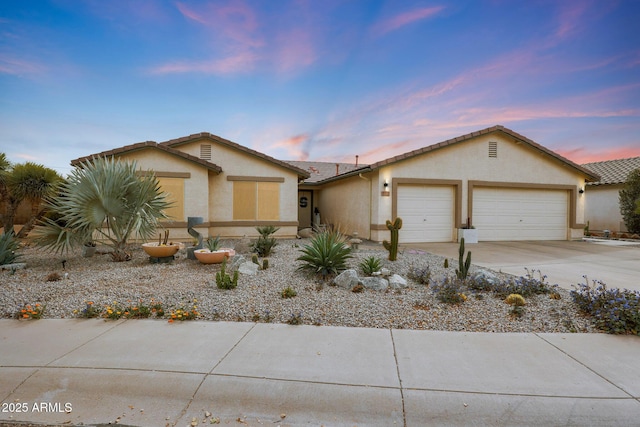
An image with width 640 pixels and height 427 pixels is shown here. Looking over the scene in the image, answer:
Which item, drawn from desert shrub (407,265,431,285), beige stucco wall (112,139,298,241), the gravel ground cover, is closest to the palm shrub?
the gravel ground cover

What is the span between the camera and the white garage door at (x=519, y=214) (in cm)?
1347

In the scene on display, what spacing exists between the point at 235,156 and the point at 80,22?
20.2 feet

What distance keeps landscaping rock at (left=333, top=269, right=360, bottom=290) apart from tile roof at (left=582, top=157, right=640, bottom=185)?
782 inches

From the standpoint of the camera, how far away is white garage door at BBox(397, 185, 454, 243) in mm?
12688

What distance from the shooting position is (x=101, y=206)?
284 inches

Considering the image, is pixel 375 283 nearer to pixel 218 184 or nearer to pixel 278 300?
pixel 278 300

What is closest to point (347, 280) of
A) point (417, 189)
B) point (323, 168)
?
point (417, 189)

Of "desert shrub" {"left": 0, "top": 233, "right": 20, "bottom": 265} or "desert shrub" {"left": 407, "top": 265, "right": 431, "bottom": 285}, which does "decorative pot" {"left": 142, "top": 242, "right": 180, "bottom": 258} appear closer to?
"desert shrub" {"left": 0, "top": 233, "right": 20, "bottom": 265}

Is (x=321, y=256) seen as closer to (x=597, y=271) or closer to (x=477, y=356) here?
(x=477, y=356)

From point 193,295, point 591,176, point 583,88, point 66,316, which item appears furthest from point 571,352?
point 591,176

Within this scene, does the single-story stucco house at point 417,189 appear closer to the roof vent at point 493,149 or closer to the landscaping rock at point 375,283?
the roof vent at point 493,149

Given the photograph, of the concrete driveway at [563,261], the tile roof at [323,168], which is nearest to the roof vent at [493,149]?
the concrete driveway at [563,261]

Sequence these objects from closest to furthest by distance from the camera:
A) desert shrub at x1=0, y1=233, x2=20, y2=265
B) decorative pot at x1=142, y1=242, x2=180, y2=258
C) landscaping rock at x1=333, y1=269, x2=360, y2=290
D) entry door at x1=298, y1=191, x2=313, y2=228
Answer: landscaping rock at x1=333, y1=269, x2=360, y2=290 < desert shrub at x1=0, y1=233, x2=20, y2=265 < decorative pot at x1=142, y1=242, x2=180, y2=258 < entry door at x1=298, y1=191, x2=313, y2=228

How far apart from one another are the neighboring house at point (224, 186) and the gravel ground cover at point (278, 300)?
5.39 m
